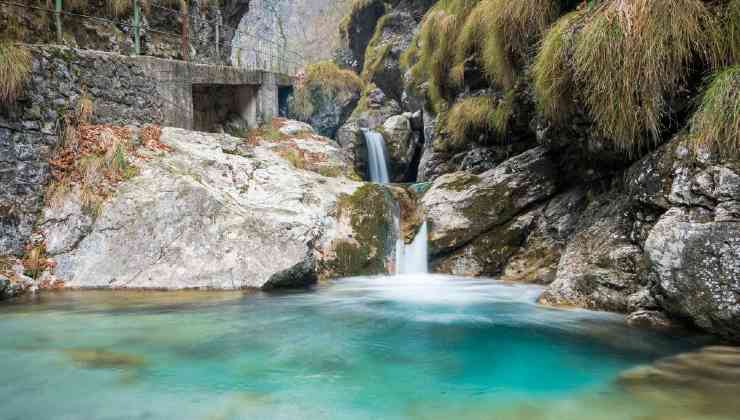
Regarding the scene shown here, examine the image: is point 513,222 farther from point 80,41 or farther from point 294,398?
point 80,41

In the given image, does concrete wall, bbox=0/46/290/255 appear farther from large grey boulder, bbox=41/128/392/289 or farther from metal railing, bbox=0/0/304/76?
metal railing, bbox=0/0/304/76

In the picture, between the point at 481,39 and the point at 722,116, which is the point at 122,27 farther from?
the point at 722,116

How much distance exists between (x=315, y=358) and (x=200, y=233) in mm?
3523

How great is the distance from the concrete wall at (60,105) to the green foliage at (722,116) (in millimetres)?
7762

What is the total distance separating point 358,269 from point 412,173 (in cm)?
882

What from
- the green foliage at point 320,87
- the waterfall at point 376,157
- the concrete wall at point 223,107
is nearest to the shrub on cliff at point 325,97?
the green foliage at point 320,87

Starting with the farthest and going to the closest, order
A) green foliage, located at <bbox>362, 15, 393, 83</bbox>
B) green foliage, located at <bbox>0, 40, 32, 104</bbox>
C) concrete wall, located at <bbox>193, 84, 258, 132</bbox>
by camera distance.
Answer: green foliage, located at <bbox>362, 15, 393, 83</bbox> → concrete wall, located at <bbox>193, 84, 258, 132</bbox> → green foliage, located at <bbox>0, 40, 32, 104</bbox>

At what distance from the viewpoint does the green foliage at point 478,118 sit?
858 cm

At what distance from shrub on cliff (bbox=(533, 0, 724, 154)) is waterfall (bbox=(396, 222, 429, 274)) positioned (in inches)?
143

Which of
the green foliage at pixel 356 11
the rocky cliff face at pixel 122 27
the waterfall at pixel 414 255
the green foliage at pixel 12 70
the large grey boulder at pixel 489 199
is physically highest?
the green foliage at pixel 356 11

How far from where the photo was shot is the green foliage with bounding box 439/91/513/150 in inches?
338

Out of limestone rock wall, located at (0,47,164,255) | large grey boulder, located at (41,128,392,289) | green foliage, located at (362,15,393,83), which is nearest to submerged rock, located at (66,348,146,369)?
large grey boulder, located at (41,128,392,289)

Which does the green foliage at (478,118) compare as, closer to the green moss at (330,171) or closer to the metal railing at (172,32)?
the green moss at (330,171)

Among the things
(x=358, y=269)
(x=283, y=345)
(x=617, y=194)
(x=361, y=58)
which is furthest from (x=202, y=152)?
(x=361, y=58)
